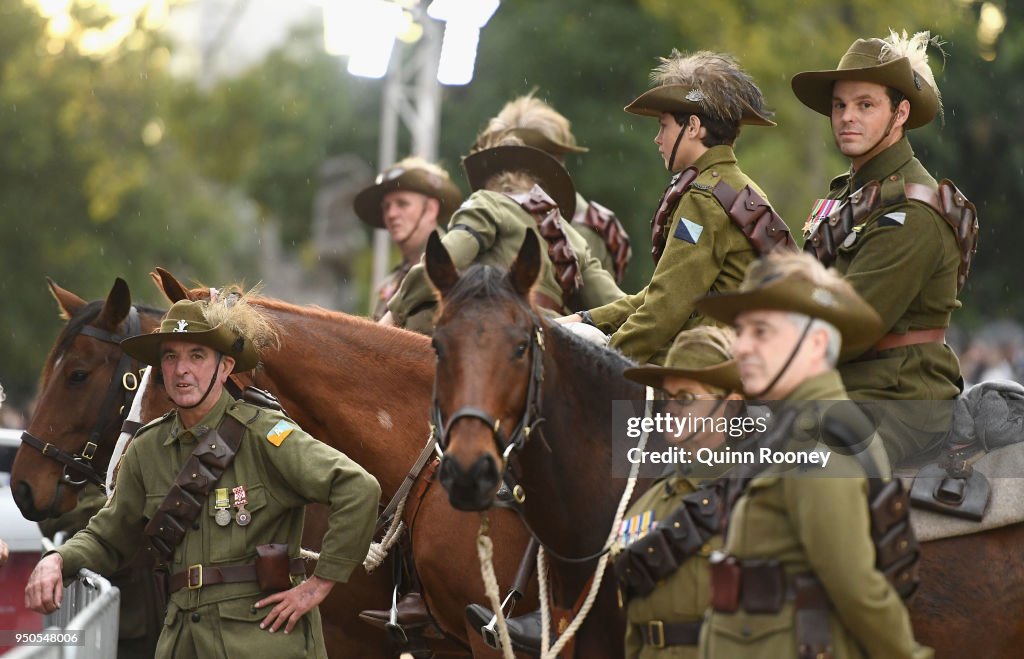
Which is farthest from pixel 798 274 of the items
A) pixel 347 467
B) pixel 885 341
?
pixel 347 467

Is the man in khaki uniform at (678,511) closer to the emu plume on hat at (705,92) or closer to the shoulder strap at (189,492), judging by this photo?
the emu plume on hat at (705,92)

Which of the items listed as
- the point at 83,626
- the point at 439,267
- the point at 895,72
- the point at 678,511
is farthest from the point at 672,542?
the point at 83,626

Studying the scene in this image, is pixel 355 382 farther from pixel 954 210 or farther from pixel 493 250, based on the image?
pixel 954 210

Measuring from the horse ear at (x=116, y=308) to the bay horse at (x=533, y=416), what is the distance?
2765 mm

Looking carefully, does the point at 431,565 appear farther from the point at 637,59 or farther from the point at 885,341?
the point at 637,59

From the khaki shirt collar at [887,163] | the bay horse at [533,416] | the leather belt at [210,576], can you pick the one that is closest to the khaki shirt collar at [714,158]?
the khaki shirt collar at [887,163]

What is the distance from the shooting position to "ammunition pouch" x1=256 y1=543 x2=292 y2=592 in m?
5.57

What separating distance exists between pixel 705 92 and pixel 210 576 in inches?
112

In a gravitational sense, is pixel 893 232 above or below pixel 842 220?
below

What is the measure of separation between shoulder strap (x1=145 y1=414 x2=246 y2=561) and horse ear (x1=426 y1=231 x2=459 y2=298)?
3.66 feet

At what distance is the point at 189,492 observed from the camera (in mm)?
5609

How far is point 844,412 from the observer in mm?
4016

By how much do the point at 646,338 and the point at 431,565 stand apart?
144 centimetres

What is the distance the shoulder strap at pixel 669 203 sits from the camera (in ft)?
20.0
